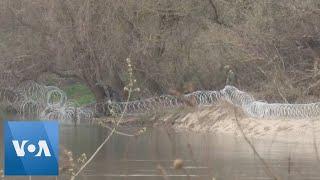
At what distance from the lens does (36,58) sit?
35906 millimetres

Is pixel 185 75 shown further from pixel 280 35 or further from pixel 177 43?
pixel 280 35

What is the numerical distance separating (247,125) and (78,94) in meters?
17.7

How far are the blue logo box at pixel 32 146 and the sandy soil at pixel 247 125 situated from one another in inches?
576

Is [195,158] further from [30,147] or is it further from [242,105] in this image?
[242,105]

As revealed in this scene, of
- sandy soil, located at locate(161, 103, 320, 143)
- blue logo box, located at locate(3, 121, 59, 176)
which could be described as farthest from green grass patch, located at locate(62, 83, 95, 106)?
blue logo box, located at locate(3, 121, 59, 176)

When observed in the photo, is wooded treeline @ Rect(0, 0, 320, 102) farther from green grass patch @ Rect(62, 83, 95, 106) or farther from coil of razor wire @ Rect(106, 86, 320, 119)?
green grass patch @ Rect(62, 83, 95, 106)

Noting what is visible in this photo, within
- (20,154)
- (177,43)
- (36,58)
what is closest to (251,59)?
(177,43)

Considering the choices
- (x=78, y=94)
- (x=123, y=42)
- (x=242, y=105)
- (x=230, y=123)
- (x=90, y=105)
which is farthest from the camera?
(x=78, y=94)

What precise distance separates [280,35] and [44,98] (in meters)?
15.0

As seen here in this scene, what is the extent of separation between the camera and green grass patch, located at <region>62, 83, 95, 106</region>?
42.3 metres

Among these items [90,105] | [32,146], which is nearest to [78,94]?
[90,105]

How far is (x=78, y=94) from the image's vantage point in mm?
44062

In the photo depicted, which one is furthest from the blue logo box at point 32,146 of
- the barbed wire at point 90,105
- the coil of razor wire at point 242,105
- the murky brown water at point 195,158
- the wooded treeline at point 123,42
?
the wooded treeline at point 123,42

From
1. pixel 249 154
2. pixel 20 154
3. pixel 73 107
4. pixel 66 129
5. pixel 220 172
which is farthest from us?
pixel 73 107
